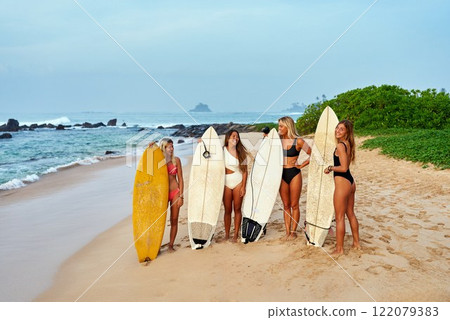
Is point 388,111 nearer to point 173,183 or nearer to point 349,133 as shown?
point 349,133

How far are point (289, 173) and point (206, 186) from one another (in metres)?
1.15

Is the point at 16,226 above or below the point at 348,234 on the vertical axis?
below

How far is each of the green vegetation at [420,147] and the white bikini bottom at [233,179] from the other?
5.85m

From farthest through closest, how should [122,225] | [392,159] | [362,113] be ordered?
[362,113] < [392,159] < [122,225]

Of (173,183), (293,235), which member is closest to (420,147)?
(293,235)

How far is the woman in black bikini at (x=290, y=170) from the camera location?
465cm

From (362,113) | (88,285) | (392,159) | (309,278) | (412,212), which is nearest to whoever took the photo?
(309,278)

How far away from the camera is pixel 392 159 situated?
9734mm

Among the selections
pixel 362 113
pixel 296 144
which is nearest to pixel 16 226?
pixel 296 144

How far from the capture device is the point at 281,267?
3.98 m

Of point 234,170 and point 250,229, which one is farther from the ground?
point 234,170

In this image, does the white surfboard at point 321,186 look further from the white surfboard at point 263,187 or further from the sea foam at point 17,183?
the sea foam at point 17,183

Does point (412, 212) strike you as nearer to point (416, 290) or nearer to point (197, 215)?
point (416, 290)

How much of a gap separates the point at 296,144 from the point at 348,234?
4.56 ft
